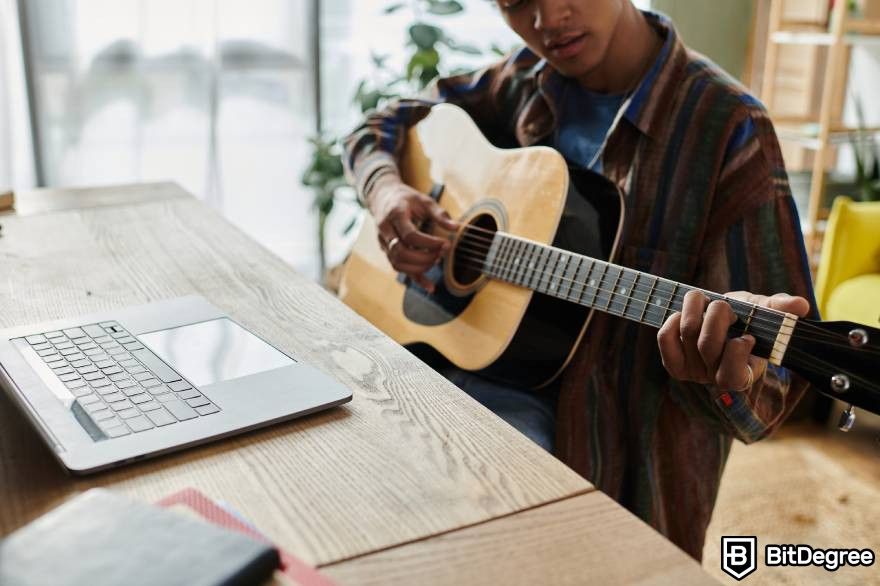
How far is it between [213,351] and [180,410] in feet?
0.42

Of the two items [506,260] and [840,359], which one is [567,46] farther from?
[840,359]

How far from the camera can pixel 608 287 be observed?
1.04 metres

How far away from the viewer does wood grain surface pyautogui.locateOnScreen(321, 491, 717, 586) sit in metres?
0.54

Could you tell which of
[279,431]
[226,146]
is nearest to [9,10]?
[226,146]

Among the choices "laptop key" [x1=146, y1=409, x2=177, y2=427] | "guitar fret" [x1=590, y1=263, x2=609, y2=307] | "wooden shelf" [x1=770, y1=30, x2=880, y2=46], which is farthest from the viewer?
"wooden shelf" [x1=770, y1=30, x2=880, y2=46]

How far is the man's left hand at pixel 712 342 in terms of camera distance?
0.85 metres

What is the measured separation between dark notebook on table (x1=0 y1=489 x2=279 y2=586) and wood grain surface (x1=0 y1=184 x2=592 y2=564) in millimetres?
61

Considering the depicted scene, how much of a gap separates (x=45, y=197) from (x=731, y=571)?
1.49 m

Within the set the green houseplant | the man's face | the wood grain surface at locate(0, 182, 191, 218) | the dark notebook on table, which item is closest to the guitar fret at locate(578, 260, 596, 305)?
the man's face

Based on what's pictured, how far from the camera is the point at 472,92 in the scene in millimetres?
1566

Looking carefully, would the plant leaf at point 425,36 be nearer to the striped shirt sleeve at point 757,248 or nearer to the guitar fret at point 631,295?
the striped shirt sleeve at point 757,248

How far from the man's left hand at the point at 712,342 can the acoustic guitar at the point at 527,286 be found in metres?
0.02

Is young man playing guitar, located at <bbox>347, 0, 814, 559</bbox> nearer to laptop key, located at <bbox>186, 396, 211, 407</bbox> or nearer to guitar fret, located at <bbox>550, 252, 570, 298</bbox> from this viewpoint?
guitar fret, located at <bbox>550, 252, 570, 298</bbox>

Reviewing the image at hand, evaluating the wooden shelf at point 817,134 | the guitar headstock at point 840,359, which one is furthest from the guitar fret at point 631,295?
the wooden shelf at point 817,134
